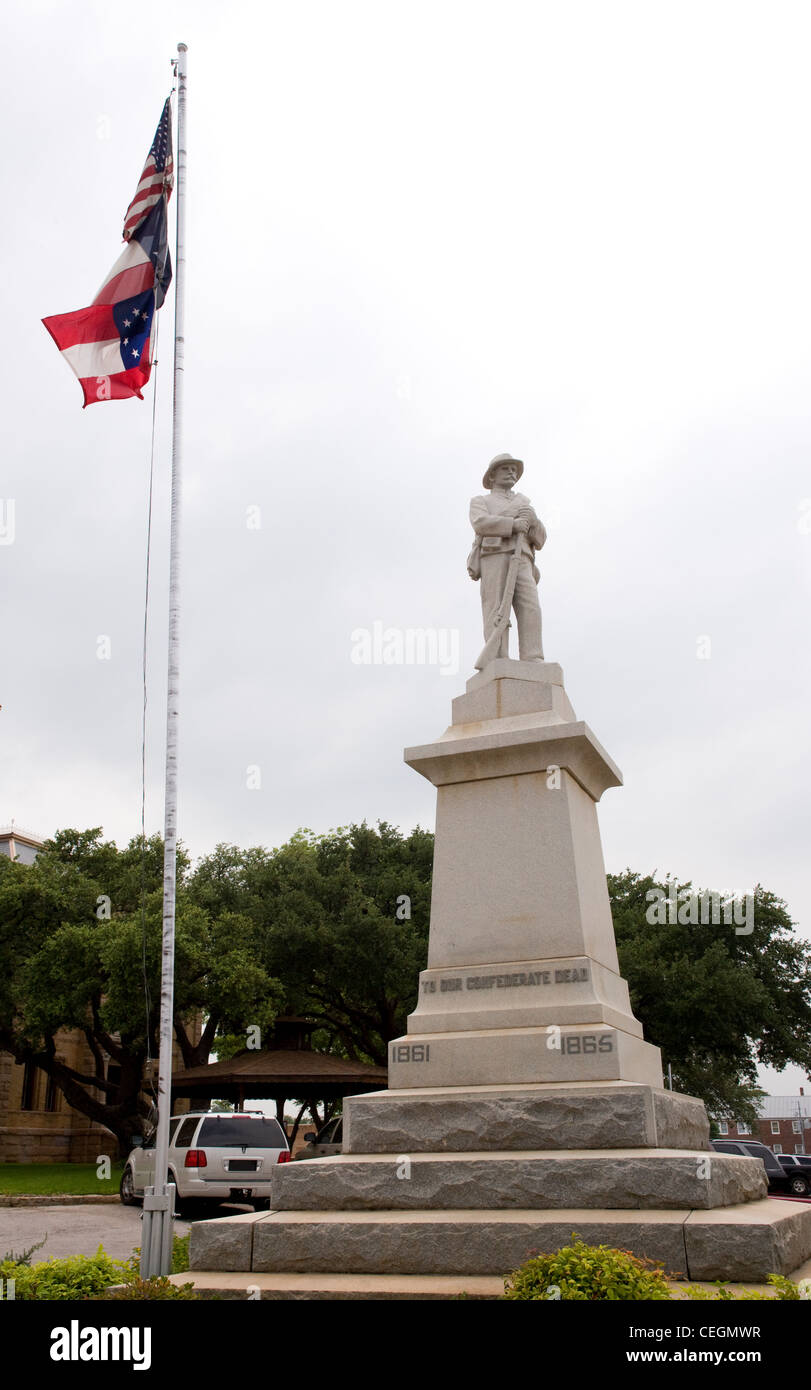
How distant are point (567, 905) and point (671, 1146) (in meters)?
1.98

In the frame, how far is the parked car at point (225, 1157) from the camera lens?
17172 mm

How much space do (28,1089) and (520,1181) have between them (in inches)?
1948

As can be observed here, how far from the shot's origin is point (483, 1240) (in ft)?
22.7

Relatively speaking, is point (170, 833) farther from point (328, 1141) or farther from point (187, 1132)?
point (328, 1141)

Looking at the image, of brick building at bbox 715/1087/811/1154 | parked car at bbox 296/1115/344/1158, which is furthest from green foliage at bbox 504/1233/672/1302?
brick building at bbox 715/1087/811/1154

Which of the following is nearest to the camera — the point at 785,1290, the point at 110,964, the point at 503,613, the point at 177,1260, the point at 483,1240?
the point at 785,1290

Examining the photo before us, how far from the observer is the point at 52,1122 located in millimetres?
51062

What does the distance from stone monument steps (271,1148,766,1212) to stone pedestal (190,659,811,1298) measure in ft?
0.04

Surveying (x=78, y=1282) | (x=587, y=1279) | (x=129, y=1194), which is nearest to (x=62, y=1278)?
(x=78, y=1282)

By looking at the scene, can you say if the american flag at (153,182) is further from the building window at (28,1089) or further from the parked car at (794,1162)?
the building window at (28,1089)

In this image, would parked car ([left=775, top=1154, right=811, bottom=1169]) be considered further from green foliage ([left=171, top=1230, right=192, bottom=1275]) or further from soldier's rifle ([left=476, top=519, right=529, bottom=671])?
soldier's rifle ([left=476, top=519, right=529, bottom=671])

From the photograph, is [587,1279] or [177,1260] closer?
[587,1279]

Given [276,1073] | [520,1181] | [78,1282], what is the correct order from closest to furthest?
[78,1282] < [520,1181] < [276,1073]
